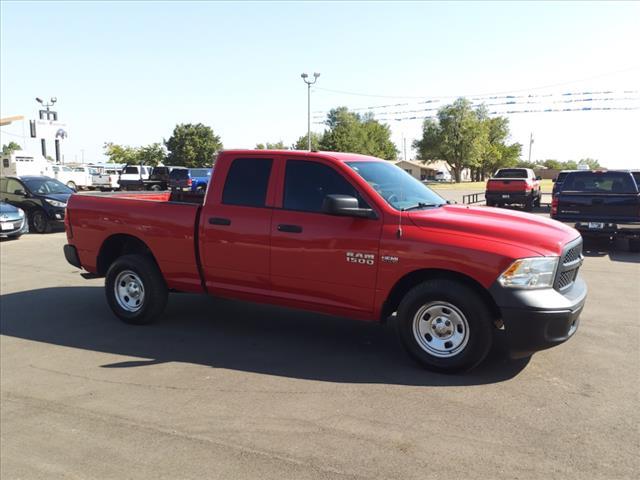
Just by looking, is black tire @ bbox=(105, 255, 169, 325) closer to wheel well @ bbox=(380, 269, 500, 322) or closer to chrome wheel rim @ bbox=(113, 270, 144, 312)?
chrome wheel rim @ bbox=(113, 270, 144, 312)

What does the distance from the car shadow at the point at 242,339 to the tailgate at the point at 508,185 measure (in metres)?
19.0

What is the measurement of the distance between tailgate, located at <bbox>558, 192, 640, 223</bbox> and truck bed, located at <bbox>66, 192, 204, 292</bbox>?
920cm

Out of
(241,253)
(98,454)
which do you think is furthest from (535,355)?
(98,454)

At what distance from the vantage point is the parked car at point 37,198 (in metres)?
15.6

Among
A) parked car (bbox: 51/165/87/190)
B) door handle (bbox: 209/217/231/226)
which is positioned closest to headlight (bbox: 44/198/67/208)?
door handle (bbox: 209/217/231/226)

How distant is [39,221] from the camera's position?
1573 centimetres

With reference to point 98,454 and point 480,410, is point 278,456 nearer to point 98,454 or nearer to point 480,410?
point 98,454

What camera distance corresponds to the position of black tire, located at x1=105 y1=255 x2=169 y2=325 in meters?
5.97

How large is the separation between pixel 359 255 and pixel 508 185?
20403 mm

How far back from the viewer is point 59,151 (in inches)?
2192

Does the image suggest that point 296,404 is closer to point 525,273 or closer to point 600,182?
point 525,273

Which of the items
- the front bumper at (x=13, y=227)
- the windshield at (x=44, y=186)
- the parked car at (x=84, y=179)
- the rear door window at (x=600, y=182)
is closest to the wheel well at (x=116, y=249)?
the front bumper at (x=13, y=227)

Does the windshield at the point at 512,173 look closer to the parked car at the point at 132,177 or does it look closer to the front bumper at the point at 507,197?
the front bumper at the point at 507,197

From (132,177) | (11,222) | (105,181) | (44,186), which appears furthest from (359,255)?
(105,181)
